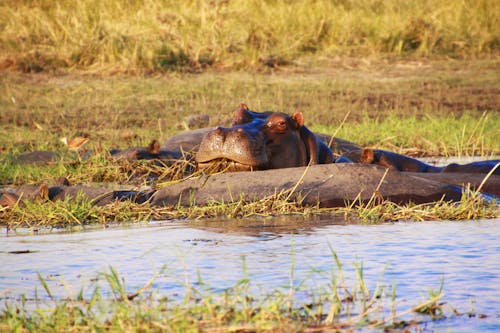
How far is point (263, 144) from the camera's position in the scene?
19.3 ft

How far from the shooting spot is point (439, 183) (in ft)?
19.5

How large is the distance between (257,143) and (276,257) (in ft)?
5.85

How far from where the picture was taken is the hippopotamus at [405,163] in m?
6.72

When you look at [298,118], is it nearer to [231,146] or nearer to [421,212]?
[231,146]

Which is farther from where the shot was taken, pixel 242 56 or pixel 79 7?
pixel 79 7

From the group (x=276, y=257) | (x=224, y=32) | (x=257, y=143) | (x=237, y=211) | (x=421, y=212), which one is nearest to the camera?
(x=276, y=257)

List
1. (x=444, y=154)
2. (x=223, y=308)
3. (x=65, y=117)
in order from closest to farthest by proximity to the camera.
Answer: (x=223, y=308), (x=444, y=154), (x=65, y=117)

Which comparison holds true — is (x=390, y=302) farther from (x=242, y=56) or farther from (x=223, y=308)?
(x=242, y=56)

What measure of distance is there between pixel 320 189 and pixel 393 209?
454 mm

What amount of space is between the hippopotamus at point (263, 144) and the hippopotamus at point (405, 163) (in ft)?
1.01

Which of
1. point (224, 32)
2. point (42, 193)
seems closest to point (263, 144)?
point (42, 193)

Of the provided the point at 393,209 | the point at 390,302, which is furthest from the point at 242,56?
the point at 390,302

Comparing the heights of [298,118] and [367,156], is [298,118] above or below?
above

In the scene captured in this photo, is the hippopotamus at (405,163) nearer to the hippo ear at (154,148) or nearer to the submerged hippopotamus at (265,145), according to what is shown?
the submerged hippopotamus at (265,145)
